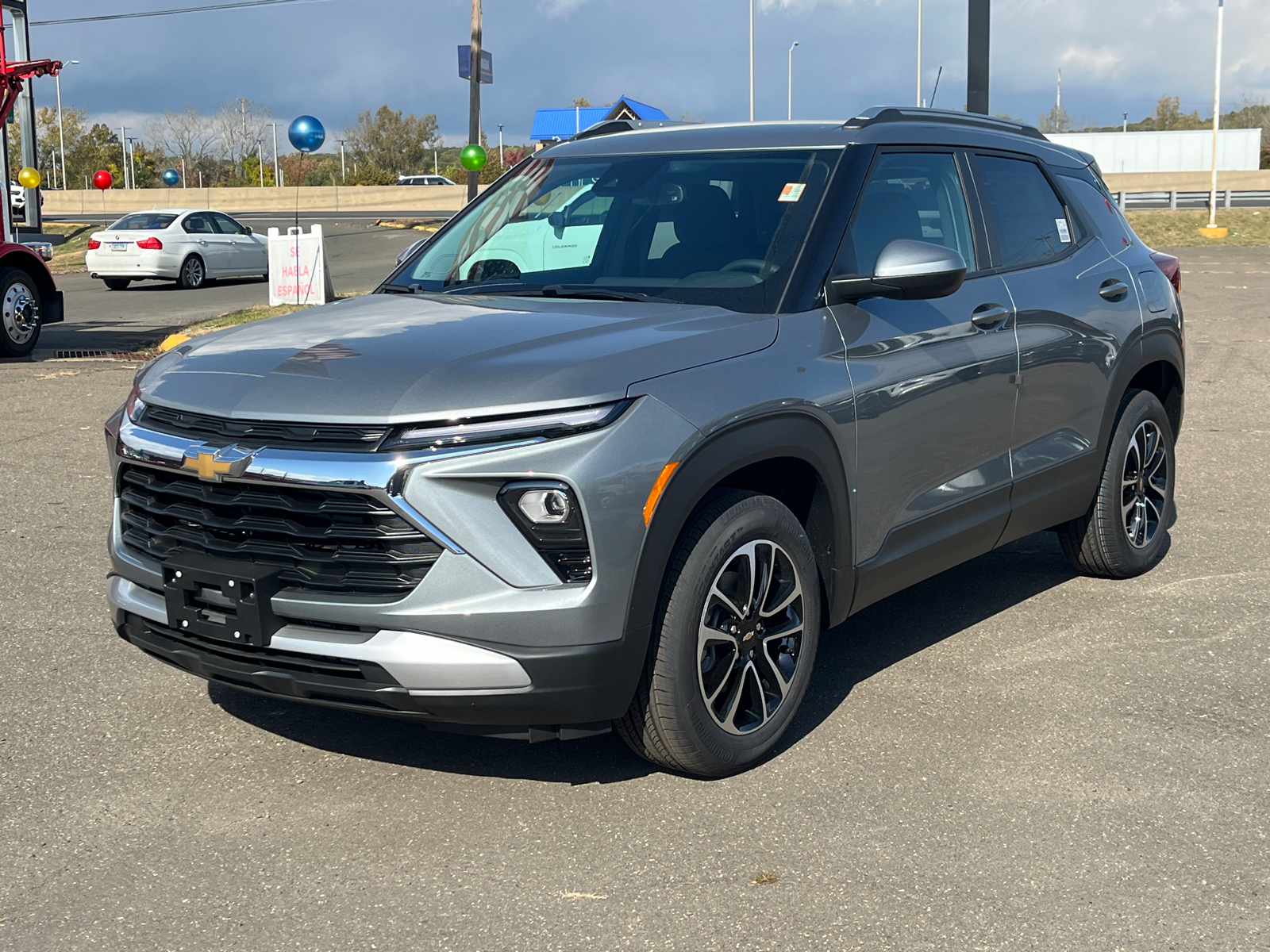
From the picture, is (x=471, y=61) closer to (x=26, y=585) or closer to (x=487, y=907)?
(x=26, y=585)

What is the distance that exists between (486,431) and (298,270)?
53.2ft

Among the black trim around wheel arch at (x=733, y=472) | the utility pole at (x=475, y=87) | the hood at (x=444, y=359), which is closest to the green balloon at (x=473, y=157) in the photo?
the utility pole at (x=475, y=87)

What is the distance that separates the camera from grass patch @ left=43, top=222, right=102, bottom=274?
110 ft

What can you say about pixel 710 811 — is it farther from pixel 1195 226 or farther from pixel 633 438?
pixel 1195 226

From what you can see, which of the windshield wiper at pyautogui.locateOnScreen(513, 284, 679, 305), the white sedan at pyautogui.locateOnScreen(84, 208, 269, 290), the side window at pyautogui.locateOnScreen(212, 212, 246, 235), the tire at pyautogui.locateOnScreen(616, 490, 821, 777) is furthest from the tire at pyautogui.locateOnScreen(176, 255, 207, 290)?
the tire at pyautogui.locateOnScreen(616, 490, 821, 777)

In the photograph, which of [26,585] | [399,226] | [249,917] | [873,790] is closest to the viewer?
[249,917]

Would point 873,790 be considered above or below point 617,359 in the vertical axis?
below

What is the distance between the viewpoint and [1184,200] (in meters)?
49.2

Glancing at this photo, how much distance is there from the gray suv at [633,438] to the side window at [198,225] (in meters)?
21.8

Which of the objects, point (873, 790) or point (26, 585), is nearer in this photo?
point (873, 790)

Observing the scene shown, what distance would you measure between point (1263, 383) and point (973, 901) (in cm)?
1016

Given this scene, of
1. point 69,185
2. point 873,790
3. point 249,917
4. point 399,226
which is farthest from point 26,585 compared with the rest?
point 69,185

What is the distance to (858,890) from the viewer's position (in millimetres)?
3330

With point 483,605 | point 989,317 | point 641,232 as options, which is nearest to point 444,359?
point 483,605
